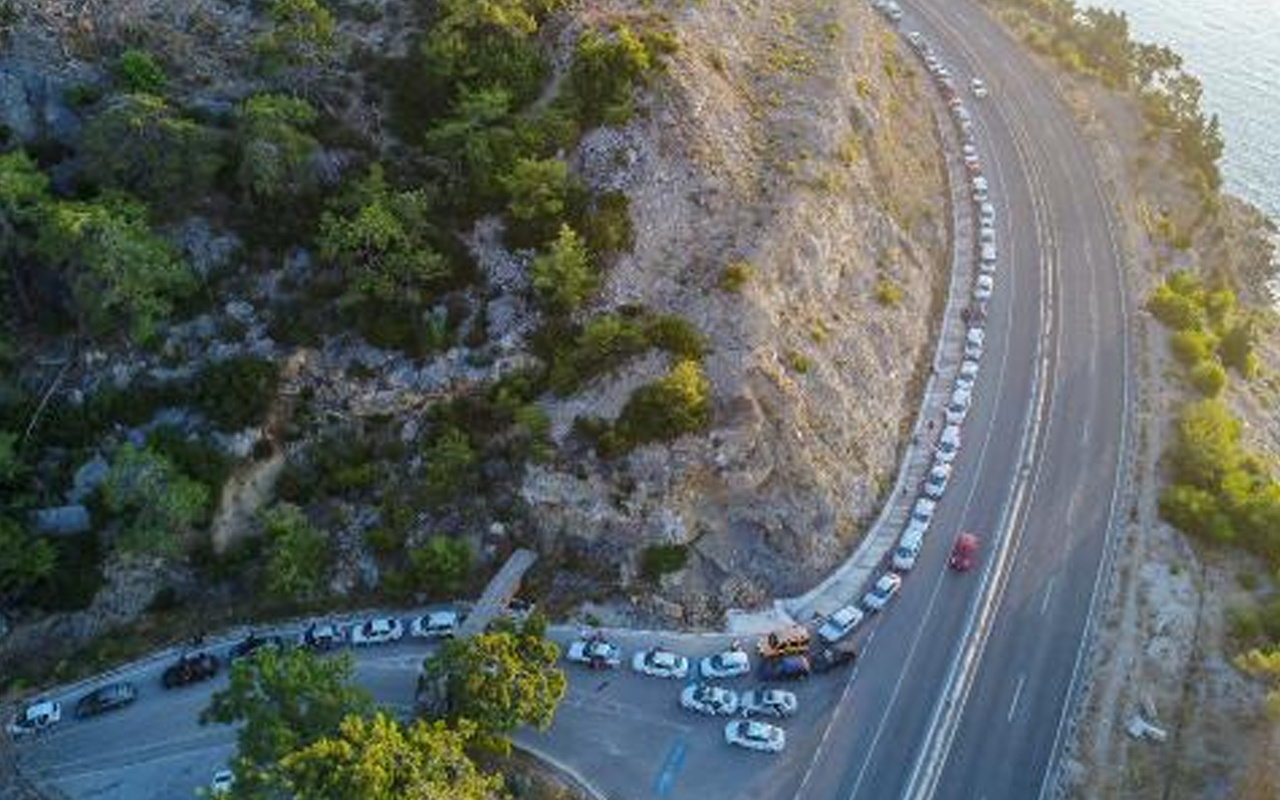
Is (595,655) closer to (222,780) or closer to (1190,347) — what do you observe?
(222,780)

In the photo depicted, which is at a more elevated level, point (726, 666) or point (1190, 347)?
point (1190, 347)

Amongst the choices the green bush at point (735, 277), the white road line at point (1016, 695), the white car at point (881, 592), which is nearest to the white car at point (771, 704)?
the white car at point (881, 592)

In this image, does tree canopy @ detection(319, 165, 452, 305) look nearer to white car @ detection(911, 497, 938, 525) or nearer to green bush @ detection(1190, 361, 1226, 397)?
white car @ detection(911, 497, 938, 525)

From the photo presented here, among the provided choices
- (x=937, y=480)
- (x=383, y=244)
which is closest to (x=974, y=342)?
(x=937, y=480)

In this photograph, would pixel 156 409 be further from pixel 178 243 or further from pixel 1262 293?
pixel 1262 293

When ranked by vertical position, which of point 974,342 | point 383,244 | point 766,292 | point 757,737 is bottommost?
point 757,737

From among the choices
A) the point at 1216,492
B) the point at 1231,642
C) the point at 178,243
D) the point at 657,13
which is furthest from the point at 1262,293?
the point at 178,243

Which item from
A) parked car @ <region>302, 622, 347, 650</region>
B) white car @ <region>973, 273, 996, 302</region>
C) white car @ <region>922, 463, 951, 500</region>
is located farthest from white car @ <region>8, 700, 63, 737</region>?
white car @ <region>973, 273, 996, 302</region>

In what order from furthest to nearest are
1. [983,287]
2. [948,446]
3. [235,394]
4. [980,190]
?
[980,190]
[983,287]
[948,446]
[235,394]
